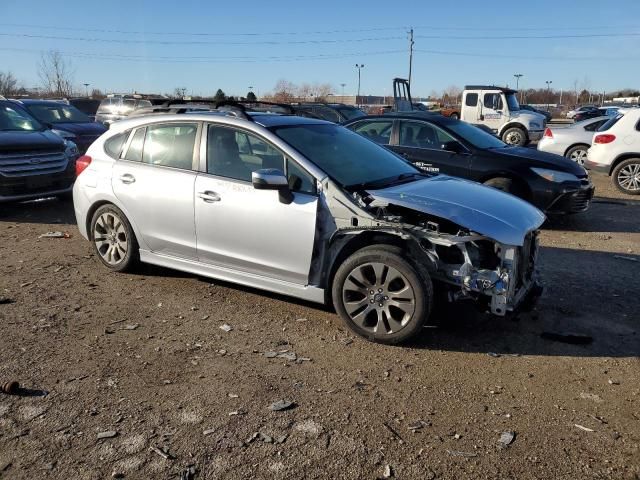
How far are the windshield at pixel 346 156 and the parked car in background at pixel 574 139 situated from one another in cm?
1007

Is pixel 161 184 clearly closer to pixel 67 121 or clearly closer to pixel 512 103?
pixel 67 121

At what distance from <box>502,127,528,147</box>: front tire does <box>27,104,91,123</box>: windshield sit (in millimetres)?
16146

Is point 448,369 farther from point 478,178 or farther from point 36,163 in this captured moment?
point 36,163

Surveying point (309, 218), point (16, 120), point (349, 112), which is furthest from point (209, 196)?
point (349, 112)

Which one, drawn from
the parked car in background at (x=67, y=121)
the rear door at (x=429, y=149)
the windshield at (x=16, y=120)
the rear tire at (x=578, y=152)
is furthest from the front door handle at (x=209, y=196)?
the rear tire at (x=578, y=152)

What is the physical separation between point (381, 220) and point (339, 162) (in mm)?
876

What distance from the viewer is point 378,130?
9.25m

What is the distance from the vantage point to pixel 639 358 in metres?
4.11

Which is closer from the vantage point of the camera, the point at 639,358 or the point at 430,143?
the point at 639,358

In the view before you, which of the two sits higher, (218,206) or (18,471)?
(218,206)

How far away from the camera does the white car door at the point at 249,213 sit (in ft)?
14.6

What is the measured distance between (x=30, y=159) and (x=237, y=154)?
217 inches

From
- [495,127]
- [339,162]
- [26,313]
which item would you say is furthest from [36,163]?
→ [495,127]

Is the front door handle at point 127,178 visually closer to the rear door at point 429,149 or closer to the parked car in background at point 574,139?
the rear door at point 429,149
